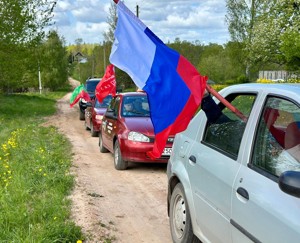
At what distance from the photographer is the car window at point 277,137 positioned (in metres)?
2.91

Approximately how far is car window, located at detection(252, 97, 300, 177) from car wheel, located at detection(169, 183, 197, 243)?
1.28m

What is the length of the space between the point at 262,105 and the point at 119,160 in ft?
18.6

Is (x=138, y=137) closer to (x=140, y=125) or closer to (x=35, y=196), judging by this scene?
(x=140, y=125)

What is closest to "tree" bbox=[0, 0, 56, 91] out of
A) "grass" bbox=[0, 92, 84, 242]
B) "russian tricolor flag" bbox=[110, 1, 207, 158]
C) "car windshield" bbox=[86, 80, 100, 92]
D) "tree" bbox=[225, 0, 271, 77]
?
"car windshield" bbox=[86, 80, 100, 92]

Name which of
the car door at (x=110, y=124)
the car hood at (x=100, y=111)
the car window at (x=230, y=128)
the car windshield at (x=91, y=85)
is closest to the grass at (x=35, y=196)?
the car door at (x=110, y=124)

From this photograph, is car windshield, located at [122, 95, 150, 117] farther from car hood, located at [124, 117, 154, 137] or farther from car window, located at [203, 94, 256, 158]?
car window, located at [203, 94, 256, 158]

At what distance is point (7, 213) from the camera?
5125 millimetres

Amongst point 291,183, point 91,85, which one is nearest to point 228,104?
point 291,183

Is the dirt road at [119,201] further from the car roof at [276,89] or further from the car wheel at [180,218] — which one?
the car roof at [276,89]

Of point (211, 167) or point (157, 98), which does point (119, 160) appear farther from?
point (211, 167)

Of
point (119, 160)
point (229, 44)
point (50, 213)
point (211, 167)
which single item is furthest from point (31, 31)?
point (229, 44)

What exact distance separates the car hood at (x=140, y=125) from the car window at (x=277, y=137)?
16.6ft

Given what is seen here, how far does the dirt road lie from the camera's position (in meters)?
5.08

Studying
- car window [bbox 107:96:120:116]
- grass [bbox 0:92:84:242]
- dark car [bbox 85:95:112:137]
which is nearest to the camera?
grass [bbox 0:92:84:242]
